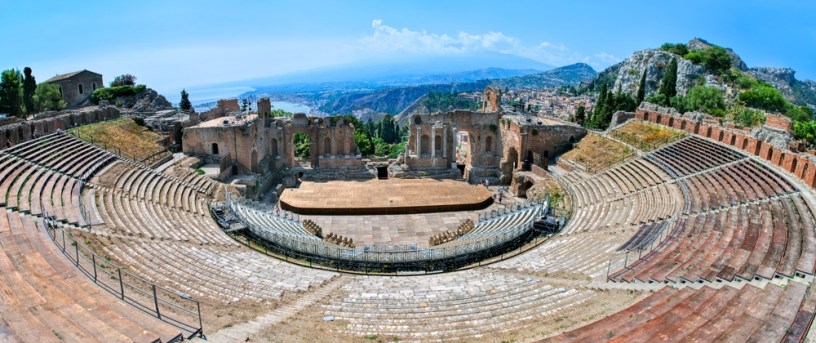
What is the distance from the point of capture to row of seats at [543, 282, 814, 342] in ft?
35.4

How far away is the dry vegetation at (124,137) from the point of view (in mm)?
32162

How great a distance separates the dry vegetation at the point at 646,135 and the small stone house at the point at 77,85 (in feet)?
201

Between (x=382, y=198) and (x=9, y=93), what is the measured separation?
1498 inches

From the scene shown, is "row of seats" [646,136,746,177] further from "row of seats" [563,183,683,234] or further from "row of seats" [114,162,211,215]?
"row of seats" [114,162,211,215]

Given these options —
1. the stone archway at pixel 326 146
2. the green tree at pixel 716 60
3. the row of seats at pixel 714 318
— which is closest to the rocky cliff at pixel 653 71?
the green tree at pixel 716 60

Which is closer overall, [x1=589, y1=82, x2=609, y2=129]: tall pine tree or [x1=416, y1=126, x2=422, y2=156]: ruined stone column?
[x1=416, y1=126, x2=422, y2=156]: ruined stone column

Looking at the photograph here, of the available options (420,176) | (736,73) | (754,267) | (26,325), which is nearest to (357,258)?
(26,325)

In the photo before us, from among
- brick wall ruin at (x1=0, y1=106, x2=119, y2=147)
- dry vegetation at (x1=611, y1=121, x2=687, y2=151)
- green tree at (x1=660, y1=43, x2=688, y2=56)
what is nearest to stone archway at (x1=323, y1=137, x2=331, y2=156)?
brick wall ruin at (x1=0, y1=106, x2=119, y2=147)

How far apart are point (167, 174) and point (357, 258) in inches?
653

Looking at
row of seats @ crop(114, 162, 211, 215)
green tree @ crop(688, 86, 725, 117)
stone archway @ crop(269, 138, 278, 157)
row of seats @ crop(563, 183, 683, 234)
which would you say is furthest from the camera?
green tree @ crop(688, 86, 725, 117)

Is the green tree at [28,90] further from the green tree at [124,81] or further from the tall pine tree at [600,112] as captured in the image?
the tall pine tree at [600,112]

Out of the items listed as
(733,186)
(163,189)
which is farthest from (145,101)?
(733,186)

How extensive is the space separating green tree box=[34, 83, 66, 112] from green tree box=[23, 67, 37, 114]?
100cm

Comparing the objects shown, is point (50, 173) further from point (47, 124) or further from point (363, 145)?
point (363, 145)
